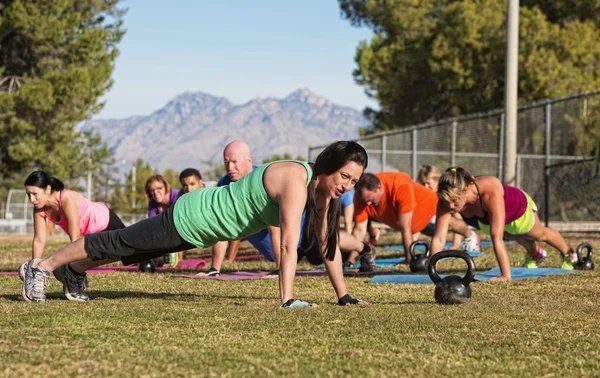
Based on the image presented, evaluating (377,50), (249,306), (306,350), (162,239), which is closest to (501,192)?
(249,306)

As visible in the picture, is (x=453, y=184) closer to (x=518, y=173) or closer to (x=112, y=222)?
(x=112, y=222)

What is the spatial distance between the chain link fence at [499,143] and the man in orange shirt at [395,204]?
6545 millimetres

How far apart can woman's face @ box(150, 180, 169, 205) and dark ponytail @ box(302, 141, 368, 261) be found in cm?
635

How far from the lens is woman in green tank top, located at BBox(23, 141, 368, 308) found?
627cm

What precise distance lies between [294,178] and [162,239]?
111 centimetres

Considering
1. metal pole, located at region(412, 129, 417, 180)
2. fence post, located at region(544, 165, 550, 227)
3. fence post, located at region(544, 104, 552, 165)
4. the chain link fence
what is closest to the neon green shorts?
fence post, located at region(544, 165, 550, 227)

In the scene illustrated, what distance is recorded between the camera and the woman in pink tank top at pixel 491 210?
937 centimetres

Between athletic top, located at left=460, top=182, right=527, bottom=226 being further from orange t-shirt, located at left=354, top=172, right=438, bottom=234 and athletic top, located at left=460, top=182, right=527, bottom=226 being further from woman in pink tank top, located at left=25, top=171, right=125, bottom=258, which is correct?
woman in pink tank top, located at left=25, top=171, right=125, bottom=258

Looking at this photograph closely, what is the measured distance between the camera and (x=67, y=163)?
36562 millimetres

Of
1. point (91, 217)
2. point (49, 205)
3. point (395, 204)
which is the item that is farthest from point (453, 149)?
point (49, 205)

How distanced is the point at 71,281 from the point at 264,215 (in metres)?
1.98

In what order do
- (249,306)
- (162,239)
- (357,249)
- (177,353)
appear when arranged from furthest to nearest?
1. (357,249)
2. (249,306)
3. (162,239)
4. (177,353)

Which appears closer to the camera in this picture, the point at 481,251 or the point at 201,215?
the point at 201,215

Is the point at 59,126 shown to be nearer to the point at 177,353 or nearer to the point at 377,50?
the point at 377,50
